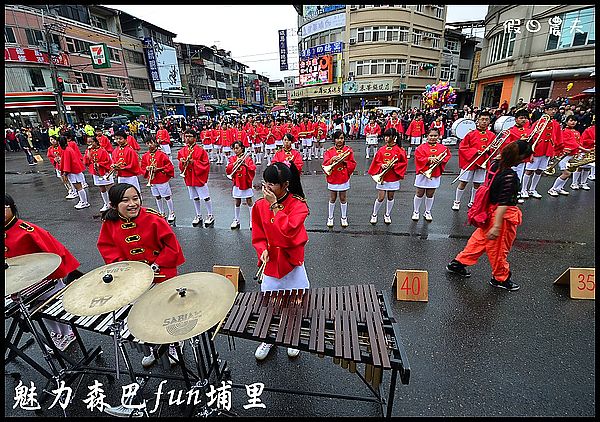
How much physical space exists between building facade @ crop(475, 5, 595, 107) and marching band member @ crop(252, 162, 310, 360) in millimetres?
25766

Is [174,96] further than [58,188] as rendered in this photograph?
Yes

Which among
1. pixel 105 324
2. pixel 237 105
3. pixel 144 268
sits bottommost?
pixel 105 324

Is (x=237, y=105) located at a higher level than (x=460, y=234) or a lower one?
higher

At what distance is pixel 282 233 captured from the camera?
9.80ft

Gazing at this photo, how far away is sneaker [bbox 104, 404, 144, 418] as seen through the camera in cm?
269

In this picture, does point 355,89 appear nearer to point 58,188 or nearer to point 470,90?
point 470,90

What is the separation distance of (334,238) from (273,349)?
318cm

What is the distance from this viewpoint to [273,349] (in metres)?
3.51

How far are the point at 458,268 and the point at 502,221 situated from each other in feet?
3.68

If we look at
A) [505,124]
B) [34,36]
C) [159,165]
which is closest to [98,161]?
[159,165]

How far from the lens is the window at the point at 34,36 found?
87.8 ft

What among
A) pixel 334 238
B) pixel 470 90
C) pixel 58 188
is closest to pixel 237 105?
pixel 470 90

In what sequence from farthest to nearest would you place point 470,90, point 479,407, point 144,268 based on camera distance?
point 470,90, point 479,407, point 144,268

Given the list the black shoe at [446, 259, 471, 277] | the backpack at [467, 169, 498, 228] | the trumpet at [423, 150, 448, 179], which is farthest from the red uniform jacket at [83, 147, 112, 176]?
the backpack at [467, 169, 498, 228]
